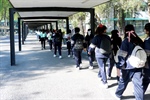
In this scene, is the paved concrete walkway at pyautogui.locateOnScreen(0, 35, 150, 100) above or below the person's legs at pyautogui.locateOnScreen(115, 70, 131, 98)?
below

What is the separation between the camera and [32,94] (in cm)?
676

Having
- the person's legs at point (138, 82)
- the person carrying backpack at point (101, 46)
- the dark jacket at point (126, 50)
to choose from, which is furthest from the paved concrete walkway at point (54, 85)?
the dark jacket at point (126, 50)

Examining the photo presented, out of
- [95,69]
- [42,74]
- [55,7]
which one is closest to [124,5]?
[55,7]

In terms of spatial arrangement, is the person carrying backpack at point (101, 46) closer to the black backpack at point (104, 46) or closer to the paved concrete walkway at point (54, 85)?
the black backpack at point (104, 46)

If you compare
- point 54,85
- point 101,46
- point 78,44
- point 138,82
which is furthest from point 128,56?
point 78,44

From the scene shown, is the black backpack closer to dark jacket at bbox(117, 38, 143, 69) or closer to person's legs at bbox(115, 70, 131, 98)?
person's legs at bbox(115, 70, 131, 98)

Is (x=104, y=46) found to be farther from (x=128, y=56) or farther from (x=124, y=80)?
(x=128, y=56)

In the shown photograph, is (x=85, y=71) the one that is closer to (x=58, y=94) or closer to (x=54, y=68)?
(x=54, y=68)

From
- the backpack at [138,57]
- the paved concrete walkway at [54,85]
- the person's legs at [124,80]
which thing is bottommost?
the paved concrete walkway at [54,85]

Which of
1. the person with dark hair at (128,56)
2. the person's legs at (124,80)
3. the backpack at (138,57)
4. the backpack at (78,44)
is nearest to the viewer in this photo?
the backpack at (138,57)

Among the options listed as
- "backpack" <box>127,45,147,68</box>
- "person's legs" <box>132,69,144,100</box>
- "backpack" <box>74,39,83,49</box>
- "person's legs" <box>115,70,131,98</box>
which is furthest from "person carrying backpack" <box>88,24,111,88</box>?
"backpack" <box>74,39,83,49</box>

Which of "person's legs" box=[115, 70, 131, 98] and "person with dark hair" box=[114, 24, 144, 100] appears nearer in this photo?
"person with dark hair" box=[114, 24, 144, 100]

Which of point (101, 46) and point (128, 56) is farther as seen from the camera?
point (101, 46)

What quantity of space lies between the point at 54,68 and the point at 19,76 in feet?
6.89
